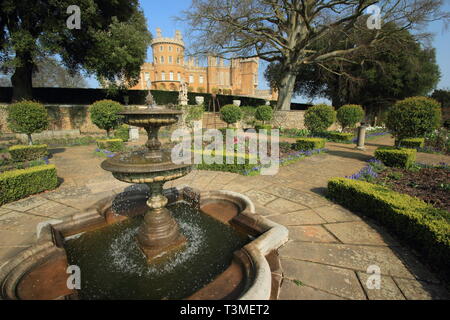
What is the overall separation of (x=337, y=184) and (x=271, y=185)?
5.61 ft

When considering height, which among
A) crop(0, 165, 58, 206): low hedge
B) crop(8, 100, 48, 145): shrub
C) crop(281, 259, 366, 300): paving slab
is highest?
crop(8, 100, 48, 145): shrub

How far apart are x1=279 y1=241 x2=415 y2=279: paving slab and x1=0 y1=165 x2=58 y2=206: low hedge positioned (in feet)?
20.3

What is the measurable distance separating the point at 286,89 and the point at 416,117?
1400 cm

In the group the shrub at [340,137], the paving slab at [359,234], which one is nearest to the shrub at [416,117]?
the shrub at [340,137]

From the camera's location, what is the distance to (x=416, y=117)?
825 cm

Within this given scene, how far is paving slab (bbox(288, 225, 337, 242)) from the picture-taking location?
348cm

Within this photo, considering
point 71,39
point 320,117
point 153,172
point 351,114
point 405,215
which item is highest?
point 71,39

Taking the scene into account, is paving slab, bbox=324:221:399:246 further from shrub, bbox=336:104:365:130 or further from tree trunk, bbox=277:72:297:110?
tree trunk, bbox=277:72:297:110

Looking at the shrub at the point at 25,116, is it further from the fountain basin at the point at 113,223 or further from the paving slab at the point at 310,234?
the paving slab at the point at 310,234

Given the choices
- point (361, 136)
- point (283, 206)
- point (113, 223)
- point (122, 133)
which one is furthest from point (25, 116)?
point (361, 136)

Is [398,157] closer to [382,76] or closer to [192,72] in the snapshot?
[382,76]

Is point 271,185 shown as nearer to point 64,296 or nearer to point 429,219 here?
point 429,219

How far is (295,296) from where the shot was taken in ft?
7.74

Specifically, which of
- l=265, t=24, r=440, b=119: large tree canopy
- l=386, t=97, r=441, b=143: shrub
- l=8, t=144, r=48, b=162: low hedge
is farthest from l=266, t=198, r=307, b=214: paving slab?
l=265, t=24, r=440, b=119: large tree canopy
